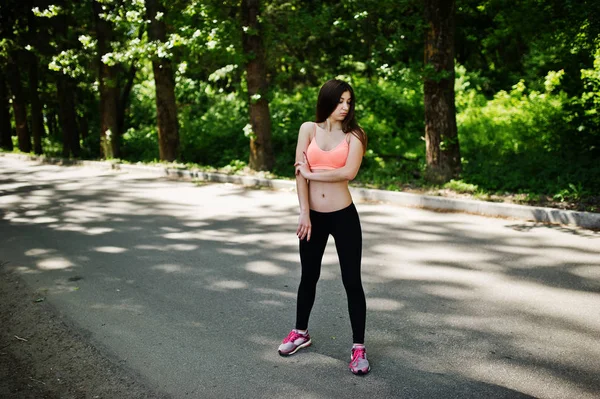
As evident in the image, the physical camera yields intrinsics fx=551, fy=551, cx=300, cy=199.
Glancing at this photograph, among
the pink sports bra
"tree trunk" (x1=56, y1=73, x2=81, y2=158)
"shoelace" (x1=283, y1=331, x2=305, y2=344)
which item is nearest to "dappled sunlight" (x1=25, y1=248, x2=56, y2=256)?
"shoelace" (x1=283, y1=331, x2=305, y2=344)

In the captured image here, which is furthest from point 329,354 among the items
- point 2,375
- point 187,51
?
point 187,51

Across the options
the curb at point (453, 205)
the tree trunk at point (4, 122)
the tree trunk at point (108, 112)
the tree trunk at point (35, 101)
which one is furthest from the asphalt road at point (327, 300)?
the tree trunk at point (4, 122)

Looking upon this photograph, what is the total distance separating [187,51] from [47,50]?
1112cm

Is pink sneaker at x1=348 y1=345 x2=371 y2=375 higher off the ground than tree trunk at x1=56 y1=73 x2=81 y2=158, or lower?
lower

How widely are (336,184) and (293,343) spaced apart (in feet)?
4.20

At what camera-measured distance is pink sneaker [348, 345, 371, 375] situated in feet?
12.5

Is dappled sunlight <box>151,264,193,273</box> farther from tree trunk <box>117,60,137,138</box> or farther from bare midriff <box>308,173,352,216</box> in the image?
tree trunk <box>117,60,137,138</box>

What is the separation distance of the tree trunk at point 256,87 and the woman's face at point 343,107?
983 cm

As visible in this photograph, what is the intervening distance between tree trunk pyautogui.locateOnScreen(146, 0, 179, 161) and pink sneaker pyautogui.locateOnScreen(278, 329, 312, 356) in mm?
13518

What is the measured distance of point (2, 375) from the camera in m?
4.00

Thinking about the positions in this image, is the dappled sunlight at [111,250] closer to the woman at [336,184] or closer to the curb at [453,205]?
the woman at [336,184]

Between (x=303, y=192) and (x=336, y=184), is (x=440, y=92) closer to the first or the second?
(x=336, y=184)

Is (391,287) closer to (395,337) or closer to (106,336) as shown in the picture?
(395,337)

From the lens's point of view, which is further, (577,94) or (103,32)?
(103,32)
